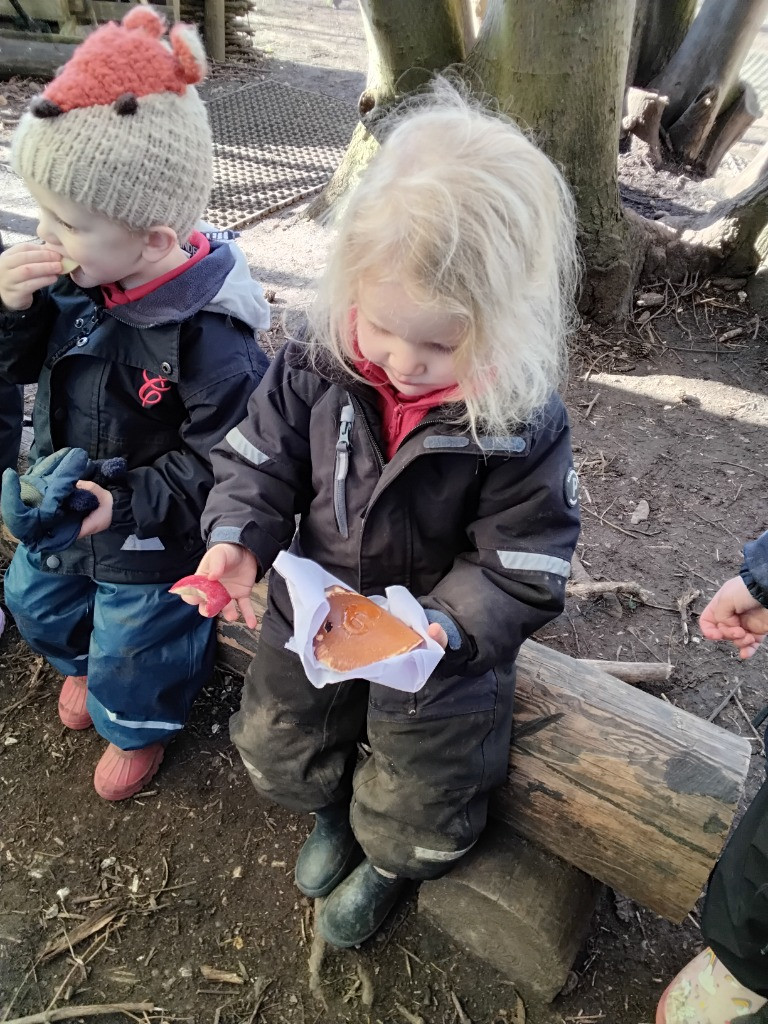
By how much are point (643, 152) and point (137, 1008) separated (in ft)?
22.6

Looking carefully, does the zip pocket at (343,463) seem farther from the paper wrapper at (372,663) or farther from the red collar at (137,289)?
the red collar at (137,289)

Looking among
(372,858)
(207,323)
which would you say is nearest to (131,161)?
(207,323)

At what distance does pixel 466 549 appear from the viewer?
165 cm

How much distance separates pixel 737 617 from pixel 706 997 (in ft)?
2.61

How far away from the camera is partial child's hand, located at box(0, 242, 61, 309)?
1.64 metres

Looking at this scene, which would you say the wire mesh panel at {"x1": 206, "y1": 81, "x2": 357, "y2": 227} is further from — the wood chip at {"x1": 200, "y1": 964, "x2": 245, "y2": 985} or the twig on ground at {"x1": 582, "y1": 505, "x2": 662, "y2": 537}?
the wood chip at {"x1": 200, "y1": 964, "x2": 245, "y2": 985}

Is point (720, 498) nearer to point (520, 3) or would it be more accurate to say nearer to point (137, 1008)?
point (520, 3)

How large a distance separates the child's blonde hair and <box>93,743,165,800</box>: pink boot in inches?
54.4

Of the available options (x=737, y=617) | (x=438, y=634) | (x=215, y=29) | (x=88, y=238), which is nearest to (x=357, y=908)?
(x=438, y=634)

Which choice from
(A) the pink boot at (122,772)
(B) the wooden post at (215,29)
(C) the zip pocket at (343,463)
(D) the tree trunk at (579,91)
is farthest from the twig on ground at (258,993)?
(B) the wooden post at (215,29)

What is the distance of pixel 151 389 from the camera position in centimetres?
179

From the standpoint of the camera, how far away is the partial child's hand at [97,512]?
1.76 meters

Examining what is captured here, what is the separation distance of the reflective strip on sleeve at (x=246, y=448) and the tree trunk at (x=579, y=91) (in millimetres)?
2842

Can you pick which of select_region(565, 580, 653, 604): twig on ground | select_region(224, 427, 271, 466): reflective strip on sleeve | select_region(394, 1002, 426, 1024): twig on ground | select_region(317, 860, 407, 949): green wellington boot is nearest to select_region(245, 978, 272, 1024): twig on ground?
select_region(317, 860, 407, 949): green wellington boot
